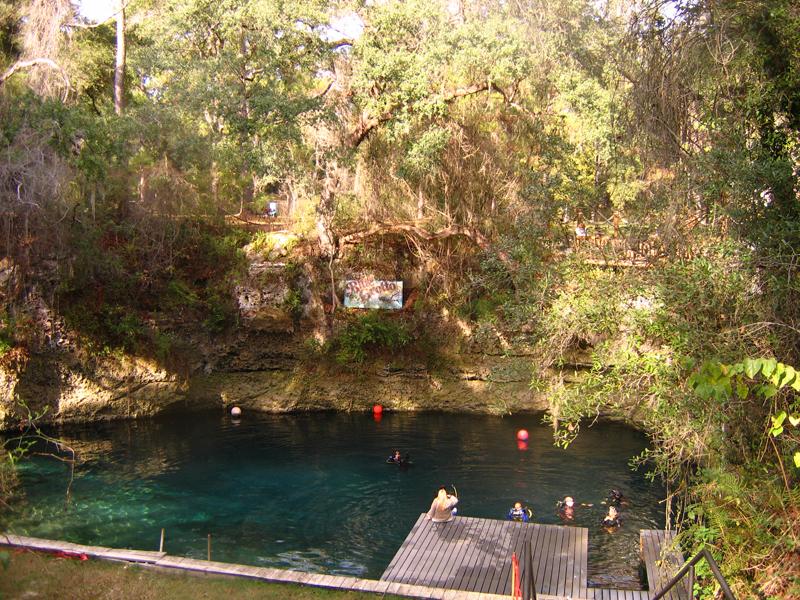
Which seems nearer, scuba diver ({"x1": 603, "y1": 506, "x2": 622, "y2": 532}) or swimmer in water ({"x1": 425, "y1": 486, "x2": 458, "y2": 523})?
swimmer in water ({"x1": 425, "y1": 486, "x2": 458, "y2": 523})

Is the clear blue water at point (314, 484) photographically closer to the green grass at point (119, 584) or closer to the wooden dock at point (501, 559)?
the wooden dock at point (501, 559)

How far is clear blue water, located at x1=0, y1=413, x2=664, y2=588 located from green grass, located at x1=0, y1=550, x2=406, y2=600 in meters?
3.60

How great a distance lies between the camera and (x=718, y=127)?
35.5 feet

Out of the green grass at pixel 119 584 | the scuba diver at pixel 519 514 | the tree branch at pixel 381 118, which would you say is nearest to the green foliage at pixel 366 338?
the tree branch at pixel 381 118

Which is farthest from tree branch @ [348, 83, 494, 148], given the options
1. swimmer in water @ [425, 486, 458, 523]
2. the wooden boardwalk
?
the wooden boardwalk

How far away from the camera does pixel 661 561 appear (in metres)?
10.2

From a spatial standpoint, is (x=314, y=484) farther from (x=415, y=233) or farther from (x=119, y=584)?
(x=415, y=233)

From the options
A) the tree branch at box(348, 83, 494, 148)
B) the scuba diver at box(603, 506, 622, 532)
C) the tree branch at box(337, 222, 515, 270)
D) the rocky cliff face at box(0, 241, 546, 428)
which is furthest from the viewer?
the tree branch at box(337, 222, 515, 270)

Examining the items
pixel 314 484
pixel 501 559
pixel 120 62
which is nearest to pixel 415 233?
pixel 314 484

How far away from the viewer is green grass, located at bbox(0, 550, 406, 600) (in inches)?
368

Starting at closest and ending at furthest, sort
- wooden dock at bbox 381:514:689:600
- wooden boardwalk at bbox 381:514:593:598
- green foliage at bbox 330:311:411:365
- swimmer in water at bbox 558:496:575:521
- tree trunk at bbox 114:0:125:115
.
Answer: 1. wooden dock at bbox 381:514:689:600
2. wooden boardwalk at bbox 381:514:593:598
3. swimmer in water at bbox 558:496:575:521
4. green foliage at bbox 330:311:411:365
5. tree trunk at bbox 114:0:125:115

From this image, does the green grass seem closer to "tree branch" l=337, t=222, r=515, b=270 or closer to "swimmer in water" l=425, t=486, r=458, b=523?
"swimmer in water" l=425, t=486, r=458, b=523

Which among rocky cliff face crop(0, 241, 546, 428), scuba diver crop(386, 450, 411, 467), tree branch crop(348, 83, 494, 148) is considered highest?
tree branch crop(348, 83, 494, 148)

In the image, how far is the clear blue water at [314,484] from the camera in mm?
14625
